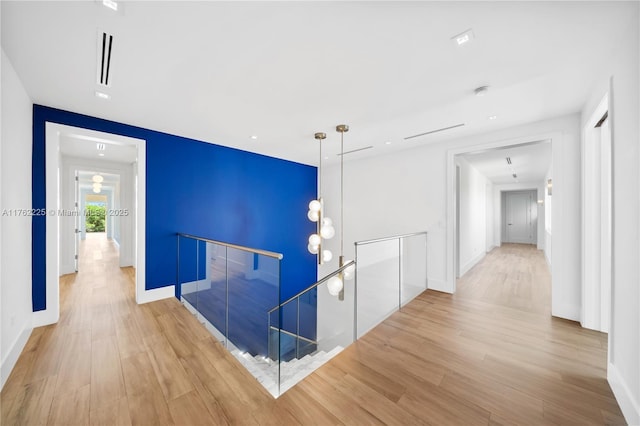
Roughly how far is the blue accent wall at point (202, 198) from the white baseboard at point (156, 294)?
76 mm

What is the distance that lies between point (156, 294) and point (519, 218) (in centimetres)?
1408

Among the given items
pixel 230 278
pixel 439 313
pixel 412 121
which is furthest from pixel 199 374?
pixel 412 121

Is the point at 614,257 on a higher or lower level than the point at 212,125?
lower

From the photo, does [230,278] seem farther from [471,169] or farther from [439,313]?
[471,169]

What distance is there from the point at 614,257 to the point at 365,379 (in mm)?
2176

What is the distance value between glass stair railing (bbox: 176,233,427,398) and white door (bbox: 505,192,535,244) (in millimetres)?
9798

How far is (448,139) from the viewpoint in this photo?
4133 mm

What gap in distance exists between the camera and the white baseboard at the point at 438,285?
4.16 metres

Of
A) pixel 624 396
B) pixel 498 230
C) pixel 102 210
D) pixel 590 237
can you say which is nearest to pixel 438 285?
pixel 590 237

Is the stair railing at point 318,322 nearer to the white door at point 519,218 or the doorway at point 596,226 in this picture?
the doorway at point 596,226

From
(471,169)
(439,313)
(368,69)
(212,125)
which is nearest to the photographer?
(368,69)

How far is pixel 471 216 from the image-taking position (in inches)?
252

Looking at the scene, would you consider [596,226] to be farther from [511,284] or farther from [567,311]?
[511,284]

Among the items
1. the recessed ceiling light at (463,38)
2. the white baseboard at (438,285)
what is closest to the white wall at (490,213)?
the white baseboard at (438,285)
